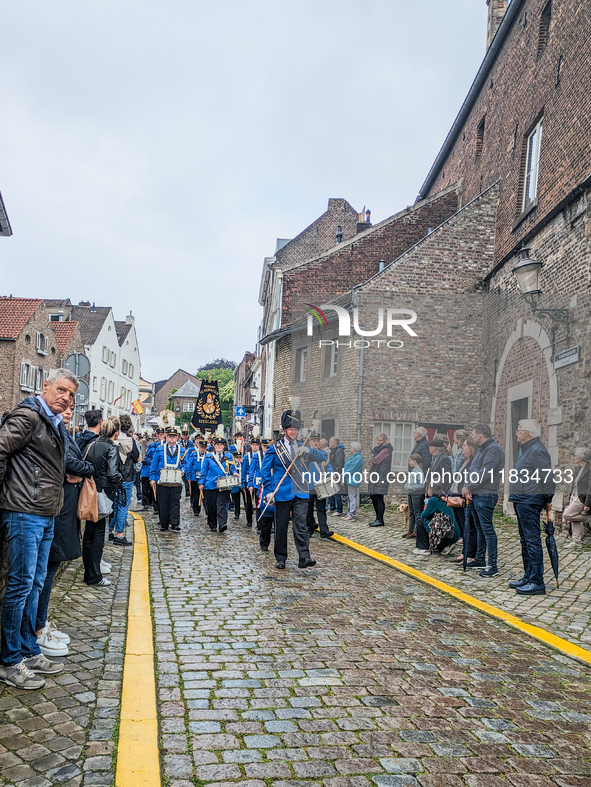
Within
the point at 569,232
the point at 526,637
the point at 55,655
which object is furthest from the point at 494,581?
the point at 569,232

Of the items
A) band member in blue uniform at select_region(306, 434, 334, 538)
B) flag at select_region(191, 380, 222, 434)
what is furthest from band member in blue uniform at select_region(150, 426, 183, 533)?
flag at select_region(191, 380, 222, 434)

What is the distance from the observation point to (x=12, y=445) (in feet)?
12.6

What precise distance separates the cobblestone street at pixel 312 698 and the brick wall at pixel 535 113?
8769 mm

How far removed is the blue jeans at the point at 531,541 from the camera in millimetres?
6938

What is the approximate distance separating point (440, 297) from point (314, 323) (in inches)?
225

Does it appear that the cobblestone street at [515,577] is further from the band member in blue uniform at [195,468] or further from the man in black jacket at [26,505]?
the man in black jacket at [26,505]

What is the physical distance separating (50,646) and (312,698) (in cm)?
183

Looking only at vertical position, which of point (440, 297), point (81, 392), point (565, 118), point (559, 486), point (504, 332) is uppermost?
point (565, 118)

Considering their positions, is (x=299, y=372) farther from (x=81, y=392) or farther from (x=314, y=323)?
(x=81, y=392)

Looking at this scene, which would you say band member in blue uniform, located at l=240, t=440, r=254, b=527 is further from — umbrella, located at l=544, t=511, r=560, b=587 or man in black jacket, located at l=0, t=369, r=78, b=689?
man in black jacket, located at l=0, t=369, r=78, b=689

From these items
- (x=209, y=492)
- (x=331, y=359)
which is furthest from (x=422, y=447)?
(x=331, y=359)

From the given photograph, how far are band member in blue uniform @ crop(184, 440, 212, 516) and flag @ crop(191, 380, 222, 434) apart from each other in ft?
36.5

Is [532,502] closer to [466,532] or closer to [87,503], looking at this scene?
[466,532]

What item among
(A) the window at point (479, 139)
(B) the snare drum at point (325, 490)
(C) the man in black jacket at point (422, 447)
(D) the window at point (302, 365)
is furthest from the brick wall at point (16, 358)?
(B) the snare drum at point (325, 490)
